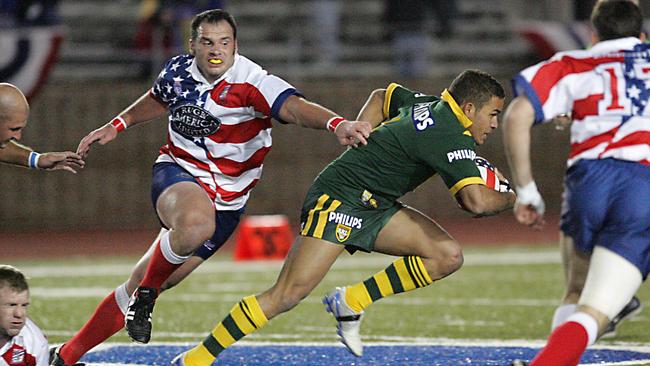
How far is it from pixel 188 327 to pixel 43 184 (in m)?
7.54

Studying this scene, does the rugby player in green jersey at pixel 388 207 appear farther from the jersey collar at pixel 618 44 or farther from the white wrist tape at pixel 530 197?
the jersey collar at pixel 618 44

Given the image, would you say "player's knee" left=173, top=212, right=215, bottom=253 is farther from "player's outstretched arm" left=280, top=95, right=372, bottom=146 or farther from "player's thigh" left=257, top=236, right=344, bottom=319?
"player's outstretched arm" left=280, top=95, right=372, bottom=146

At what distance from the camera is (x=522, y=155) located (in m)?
4.99

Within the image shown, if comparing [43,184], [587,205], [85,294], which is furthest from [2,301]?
[43,184]

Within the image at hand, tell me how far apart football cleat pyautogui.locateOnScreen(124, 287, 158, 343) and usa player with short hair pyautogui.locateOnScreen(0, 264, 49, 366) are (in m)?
0.57

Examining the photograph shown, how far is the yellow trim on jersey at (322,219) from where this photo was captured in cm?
588

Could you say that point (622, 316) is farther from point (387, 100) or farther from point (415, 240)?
point (387, 100)

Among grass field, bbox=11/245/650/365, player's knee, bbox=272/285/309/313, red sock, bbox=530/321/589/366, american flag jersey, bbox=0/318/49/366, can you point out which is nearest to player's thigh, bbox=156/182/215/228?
player's knee, bbox=272/285/309/313

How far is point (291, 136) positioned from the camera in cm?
1642

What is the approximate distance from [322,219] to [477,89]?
0.95 metres

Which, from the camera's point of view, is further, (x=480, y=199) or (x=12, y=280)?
(x=480, y=199)

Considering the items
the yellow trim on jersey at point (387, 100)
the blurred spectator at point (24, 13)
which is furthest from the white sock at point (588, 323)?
the blurred spectator at point (24, 13)

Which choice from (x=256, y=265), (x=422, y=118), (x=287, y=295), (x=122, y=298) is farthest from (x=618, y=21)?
(x=256, y=265)

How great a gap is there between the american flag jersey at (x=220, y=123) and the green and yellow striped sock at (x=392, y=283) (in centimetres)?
78
